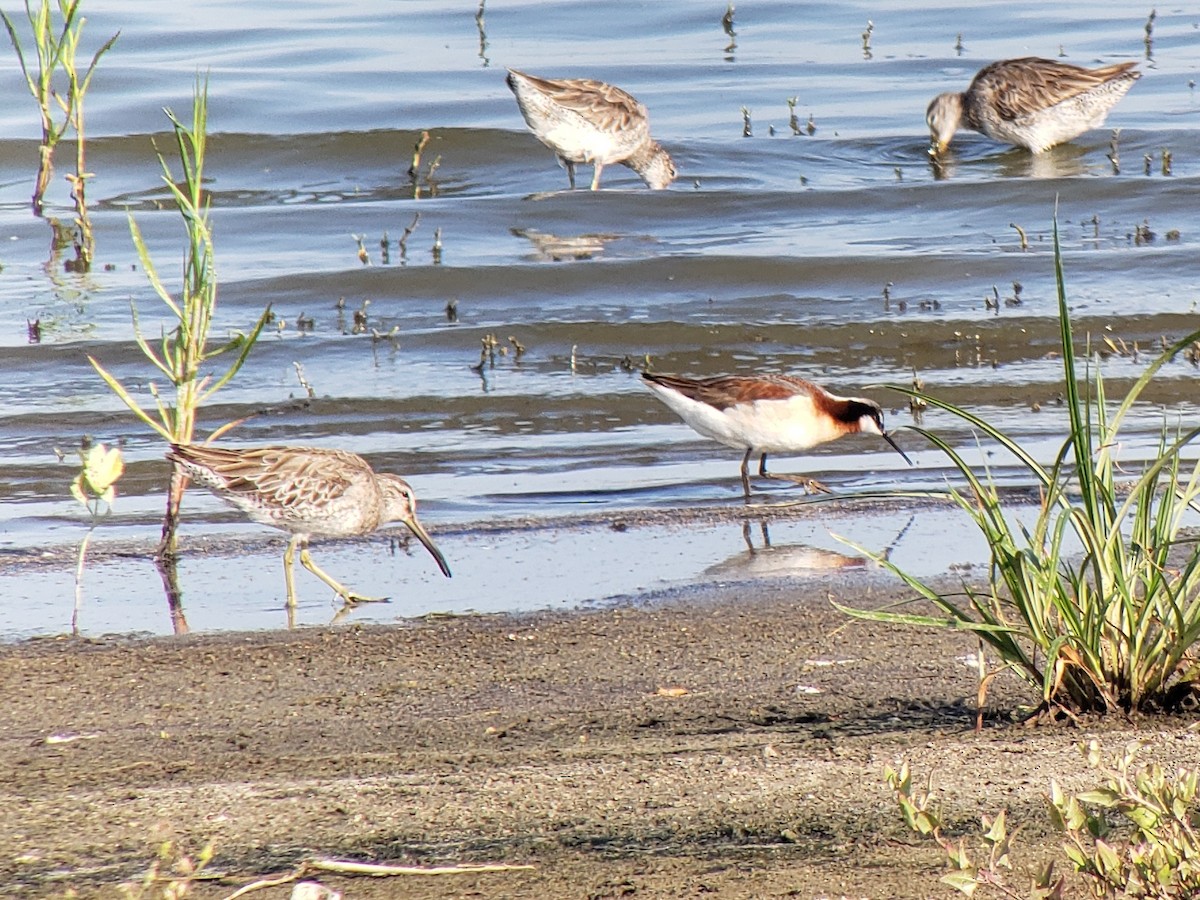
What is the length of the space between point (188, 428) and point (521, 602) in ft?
5.74

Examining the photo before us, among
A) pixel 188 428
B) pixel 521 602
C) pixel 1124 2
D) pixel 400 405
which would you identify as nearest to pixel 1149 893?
pixel 521 602

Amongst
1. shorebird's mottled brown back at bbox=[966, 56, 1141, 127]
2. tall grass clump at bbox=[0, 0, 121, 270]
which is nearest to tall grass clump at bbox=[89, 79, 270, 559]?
tall grass clump at bbox=[0, 0, 121, 270]

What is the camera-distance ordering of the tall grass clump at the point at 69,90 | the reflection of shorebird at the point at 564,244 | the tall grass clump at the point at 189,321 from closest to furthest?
the tall grass clump at the point at 189,321
the tall grass clump at the point at 69,90
the reflection of shorebird at the point at 564,244

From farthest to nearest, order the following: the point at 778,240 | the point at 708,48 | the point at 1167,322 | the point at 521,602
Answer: the point at 708,48, the point at 778,240, the point at 1167,322, the point at 521,602

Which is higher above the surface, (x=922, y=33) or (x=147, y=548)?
(x=922, y=33)

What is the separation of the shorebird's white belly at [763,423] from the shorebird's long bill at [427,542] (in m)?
2.15

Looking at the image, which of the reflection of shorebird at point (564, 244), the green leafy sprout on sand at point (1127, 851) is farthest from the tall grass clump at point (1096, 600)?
the reflection of shorebird at point (564, 244)

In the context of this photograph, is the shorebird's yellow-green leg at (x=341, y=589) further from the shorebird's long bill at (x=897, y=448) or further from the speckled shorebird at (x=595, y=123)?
the speckled shorebird at (x=595, y=123)

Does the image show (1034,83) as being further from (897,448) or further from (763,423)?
(763,423)

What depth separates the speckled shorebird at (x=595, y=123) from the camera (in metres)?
17.2

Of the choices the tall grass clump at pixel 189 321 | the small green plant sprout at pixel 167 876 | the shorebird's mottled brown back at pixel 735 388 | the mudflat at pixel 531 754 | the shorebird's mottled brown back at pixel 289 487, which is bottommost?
the mudflat at pixel 531 754

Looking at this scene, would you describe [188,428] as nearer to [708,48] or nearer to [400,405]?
[400,405]

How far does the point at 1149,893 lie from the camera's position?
10.0 feet

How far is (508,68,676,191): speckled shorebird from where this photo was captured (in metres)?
17.2
